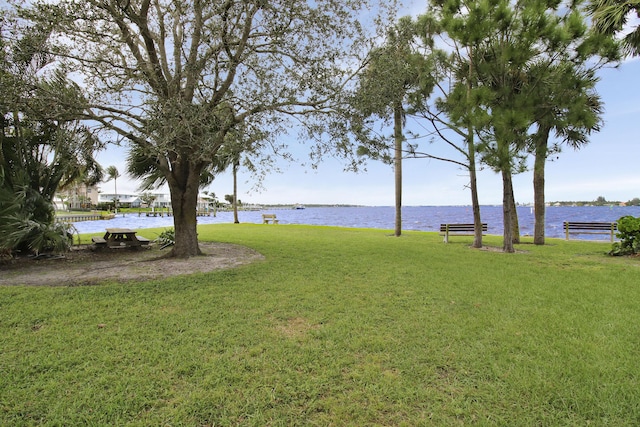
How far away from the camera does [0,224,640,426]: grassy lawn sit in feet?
6.72

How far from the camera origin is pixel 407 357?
2.72 m

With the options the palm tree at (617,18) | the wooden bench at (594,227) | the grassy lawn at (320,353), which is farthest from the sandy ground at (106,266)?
the wooden bench at (594,227)

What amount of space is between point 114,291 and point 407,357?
4077 millimetres

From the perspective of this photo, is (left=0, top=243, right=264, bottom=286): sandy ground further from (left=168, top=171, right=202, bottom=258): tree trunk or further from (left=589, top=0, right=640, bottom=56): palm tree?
(left=589, top=0, right=640, bottom=56): palm tree

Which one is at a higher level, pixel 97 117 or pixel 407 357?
pixel 97 117

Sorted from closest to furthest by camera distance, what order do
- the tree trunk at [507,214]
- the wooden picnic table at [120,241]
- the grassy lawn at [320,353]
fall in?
the grassy lawn at [320,353] < the wooden picnic table at [120,241] < the tree trunk at [507,214]

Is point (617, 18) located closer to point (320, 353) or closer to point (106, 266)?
point (320, 353)

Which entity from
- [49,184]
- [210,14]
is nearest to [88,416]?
A: [210,14]

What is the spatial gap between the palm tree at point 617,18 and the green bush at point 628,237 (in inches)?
184

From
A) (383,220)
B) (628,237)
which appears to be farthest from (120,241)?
(383,220)

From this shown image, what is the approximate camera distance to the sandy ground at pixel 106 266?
17.3 ft

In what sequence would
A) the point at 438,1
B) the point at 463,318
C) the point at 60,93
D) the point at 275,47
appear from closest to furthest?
the point at 463,318 → the point at 60,93 → the point at 275,47 → the point at 438,1

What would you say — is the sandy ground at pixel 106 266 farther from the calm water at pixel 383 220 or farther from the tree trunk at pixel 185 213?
the calm water at pixel 383 220

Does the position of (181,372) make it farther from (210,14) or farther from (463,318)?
(210,14)
